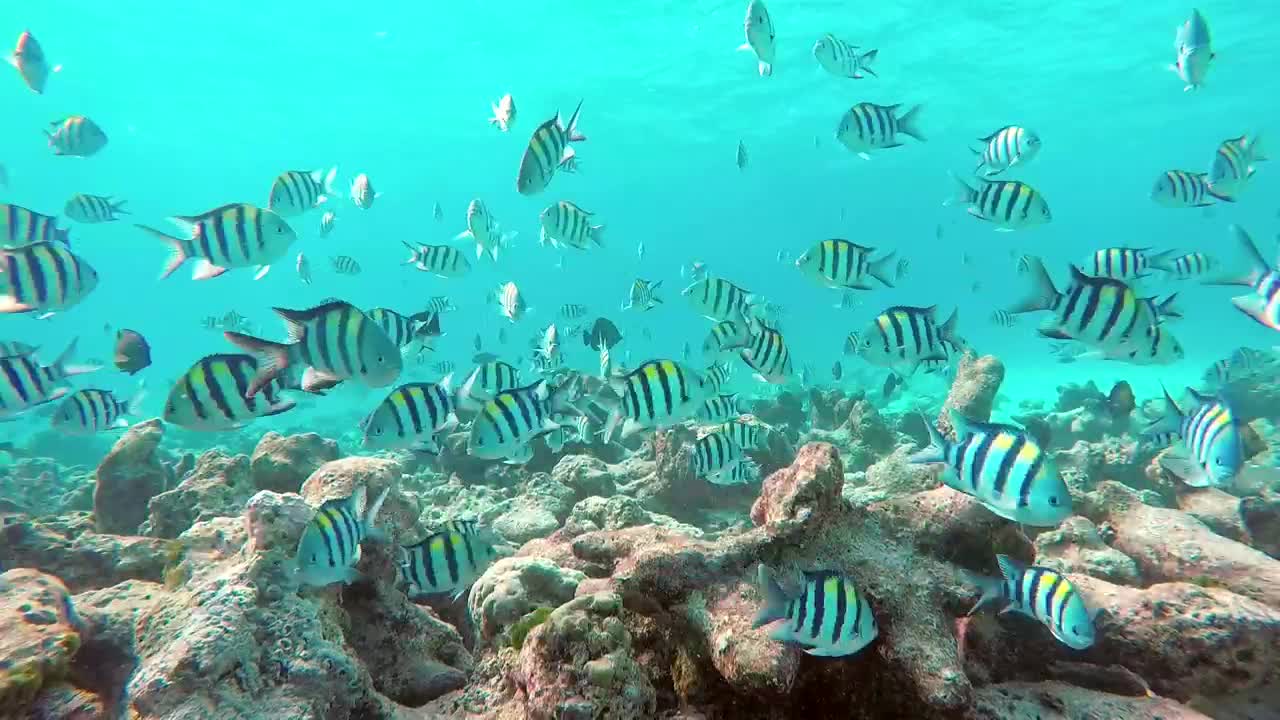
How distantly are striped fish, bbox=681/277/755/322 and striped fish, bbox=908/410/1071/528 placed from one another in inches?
166

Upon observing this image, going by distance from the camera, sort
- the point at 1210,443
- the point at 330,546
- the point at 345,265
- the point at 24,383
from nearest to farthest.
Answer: the point at 330,546 < the point at 1210,443 < the point at 24,383 < the point at 345,265

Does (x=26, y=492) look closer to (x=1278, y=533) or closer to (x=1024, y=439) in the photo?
(x=1024, y=439)

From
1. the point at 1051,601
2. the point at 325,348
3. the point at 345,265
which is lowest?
the point at 1051,601

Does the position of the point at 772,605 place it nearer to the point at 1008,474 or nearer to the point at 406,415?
the point at 1008,474

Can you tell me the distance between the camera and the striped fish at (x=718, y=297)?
710 cm

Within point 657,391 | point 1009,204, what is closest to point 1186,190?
point 1009,204

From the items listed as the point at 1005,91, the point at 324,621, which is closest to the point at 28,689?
the point at 324,621

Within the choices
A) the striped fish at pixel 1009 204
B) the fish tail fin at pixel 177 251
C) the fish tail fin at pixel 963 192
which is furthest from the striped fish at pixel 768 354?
the fish tail fin at pixel 177 251

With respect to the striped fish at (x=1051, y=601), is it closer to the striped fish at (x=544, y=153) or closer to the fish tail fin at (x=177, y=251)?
the striped fish at (x=544, y=153)

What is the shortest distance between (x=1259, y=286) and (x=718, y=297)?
14.7ft

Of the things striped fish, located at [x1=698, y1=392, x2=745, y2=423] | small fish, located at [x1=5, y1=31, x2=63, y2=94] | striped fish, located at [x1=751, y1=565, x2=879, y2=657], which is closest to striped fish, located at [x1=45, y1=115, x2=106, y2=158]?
small fish, located at [x1=5, y1=31, x2=63, y2=94]

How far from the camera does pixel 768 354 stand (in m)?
5.76

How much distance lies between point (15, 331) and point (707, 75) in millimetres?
91481

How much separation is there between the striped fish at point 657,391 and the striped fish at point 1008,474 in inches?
70.2
